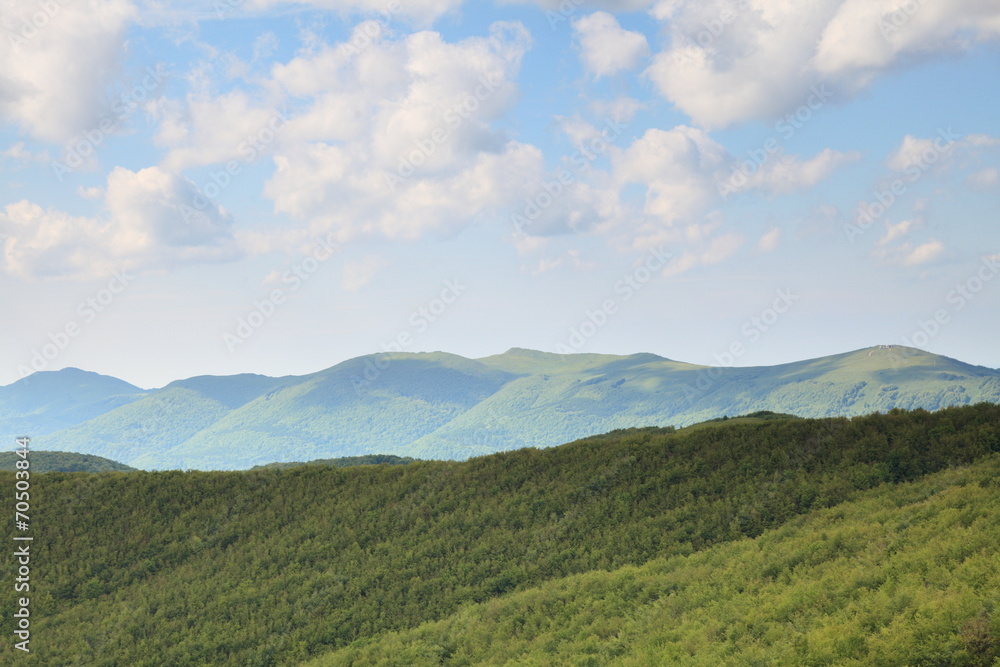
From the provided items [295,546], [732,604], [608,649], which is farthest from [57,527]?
[732,604]

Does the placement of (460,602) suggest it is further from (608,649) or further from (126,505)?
(126,505)

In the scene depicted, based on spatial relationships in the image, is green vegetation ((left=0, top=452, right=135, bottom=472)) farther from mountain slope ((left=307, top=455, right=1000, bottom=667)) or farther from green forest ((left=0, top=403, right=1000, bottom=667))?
mountain slope ((left=307, top=455, right=1000, bottom=667))

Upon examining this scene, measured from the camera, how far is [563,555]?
93.6 feet

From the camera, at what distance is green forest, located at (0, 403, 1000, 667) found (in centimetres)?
1805

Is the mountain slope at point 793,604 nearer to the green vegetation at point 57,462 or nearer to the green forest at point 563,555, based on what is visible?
the green forest at point 563,555

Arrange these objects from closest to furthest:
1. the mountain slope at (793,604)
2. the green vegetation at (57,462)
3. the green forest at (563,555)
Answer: the mountain slope at (793,604), the green forest at (563,555), the green vegetation at (57,462)

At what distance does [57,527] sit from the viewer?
3553 cm

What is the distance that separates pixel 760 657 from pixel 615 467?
696 inches

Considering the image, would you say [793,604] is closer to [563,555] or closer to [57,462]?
[563,555]

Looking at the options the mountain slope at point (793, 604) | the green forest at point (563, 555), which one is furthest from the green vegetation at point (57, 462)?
the mountain slope at point (793, 604)

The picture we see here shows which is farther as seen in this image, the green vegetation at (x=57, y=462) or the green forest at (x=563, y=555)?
the green vegetation at (x=57, y=462)

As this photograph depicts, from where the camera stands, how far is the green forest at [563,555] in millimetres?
18047

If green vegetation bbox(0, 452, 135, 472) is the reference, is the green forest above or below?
below

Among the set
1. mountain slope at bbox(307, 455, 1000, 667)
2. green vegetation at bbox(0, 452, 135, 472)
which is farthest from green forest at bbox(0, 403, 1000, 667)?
green vegetation at bbox(0, 452, 135, 472)
